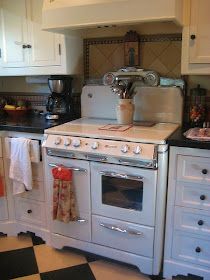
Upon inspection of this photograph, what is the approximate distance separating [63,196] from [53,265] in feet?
1.70

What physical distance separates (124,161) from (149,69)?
884 mm

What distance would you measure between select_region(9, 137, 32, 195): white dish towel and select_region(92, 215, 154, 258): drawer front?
559 mm

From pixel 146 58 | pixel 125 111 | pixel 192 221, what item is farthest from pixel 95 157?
pixel 146 58

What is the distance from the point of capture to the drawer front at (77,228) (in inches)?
79.1

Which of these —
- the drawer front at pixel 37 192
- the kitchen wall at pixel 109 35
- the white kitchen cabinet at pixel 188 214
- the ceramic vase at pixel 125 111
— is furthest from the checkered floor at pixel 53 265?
the kitchen wall at pixel 109 35

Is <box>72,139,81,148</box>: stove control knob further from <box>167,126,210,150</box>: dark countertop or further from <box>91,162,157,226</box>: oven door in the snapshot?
<box>167,126,210,150</box>: dark countertop

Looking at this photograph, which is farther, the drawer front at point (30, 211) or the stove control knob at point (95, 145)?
the drawer front at point (30, 211)

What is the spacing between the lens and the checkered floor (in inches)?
76.5

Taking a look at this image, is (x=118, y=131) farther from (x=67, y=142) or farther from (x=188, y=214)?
(x=188, y=214)

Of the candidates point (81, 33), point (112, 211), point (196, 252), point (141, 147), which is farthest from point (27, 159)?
point (196, 252)

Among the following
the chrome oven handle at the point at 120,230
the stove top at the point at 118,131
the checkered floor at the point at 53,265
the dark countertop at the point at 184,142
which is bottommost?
the checkered floor at the point at 53,265

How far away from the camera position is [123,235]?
75.1 inches

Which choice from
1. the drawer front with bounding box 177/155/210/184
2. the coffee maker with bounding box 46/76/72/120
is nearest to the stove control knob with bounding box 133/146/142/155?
the drawer front with bounding box 177/155/210/184

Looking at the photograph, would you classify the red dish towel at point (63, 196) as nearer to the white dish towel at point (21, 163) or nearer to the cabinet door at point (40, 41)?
the white dish towel at point (21, 163)
